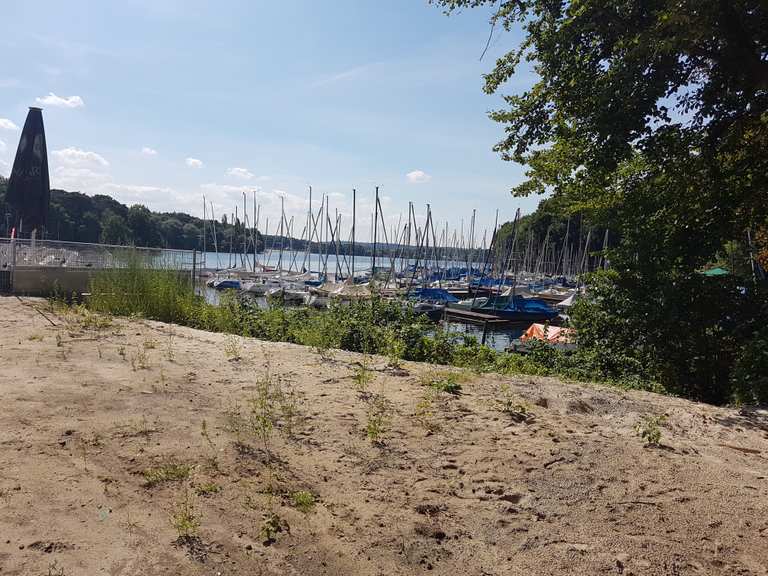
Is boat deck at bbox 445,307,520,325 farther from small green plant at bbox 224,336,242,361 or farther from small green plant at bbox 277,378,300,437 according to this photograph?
small green plant at bbox 277,378,300,437

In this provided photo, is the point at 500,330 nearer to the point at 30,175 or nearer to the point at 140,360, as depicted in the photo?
the point at 30,175

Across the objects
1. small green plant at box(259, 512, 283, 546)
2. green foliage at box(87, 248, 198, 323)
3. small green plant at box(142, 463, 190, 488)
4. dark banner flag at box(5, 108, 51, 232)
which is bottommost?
small green plant at box(259, 512, 283, 546)

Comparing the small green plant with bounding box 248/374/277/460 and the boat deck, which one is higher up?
the small green plant with bounding box 248/374/277/460

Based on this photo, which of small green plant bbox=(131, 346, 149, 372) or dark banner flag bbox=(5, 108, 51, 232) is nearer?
small green plant bbox=(131, 346, 149, 372)

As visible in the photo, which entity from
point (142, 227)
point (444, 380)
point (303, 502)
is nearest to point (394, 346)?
point (444, 380)

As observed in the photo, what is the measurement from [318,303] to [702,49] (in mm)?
26171

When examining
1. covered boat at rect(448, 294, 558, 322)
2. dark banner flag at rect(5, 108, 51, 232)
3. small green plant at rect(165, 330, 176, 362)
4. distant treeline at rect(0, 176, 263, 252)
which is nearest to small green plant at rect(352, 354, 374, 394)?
small green plant at rect(165, 330, 176, 362)

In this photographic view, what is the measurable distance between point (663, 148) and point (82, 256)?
14.8 metres

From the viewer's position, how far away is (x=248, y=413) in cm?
507

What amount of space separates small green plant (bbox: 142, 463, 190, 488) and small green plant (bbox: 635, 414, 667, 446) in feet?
12.5

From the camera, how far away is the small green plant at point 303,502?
3428 mm

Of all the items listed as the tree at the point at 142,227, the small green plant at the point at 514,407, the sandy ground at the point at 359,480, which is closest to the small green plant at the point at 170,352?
the sandy ground at the point at 359,480

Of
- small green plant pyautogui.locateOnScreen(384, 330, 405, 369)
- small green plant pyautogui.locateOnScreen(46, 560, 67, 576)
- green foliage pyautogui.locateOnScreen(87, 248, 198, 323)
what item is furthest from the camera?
green foliage pyautogui.locateOnScreen(87, 248, 198, 323)

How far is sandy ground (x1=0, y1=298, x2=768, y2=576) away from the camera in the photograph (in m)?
2.97
